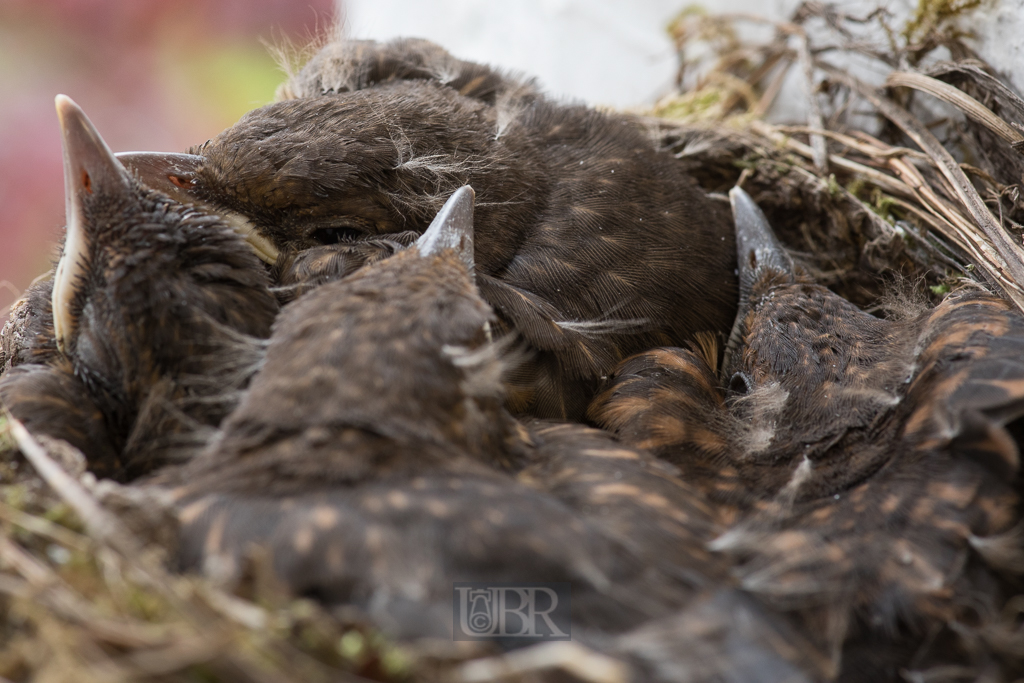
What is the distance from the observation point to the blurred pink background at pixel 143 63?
104 inches

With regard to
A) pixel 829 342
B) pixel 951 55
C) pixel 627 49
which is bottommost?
pixel 829 342

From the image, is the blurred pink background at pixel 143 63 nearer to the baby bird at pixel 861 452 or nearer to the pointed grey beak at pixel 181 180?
the pointed grey beak at pixel 181 180

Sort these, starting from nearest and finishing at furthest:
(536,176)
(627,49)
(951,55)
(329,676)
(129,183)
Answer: (329,676)
(129,183)
(536,176)
(951,55)
(627,49)

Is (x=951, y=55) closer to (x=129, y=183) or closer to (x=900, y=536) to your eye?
(x=900, y=536)

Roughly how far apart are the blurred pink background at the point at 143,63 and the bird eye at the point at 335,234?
143 centimetres

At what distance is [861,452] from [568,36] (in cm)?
186

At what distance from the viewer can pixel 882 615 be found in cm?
90

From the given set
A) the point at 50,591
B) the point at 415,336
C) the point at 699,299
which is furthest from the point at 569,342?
the point at 50,591

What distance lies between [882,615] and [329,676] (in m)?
0.60

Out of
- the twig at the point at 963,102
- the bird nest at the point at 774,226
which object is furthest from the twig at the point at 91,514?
the twig at the point at 963,102

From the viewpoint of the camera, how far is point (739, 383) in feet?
4.63

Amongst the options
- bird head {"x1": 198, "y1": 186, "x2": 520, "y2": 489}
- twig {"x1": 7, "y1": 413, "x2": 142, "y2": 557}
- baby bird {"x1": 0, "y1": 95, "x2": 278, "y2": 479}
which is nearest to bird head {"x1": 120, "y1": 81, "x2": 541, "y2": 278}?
baby bird {"x1": 0, "y1": 95, "x2": 278, "y2": 479}

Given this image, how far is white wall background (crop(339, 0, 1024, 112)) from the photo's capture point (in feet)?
8.36

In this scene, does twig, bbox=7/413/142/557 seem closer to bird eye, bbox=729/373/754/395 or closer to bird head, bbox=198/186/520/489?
bird head, bbox=198/186/520/489
